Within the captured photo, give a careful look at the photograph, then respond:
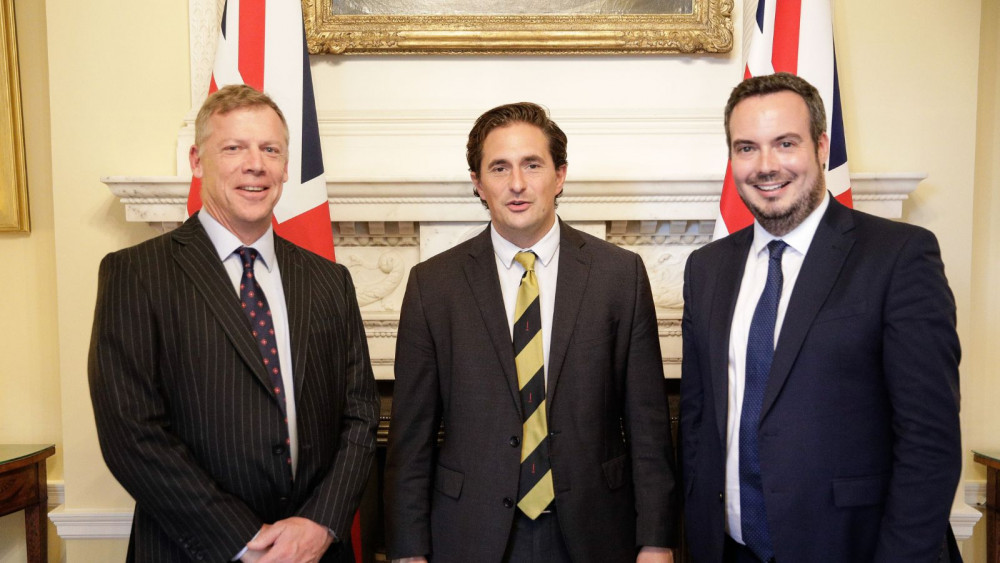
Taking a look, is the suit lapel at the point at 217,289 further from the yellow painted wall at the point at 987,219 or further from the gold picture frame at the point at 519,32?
the yellow painted wall at the point at 987,219

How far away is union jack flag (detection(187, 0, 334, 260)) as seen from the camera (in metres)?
2.51

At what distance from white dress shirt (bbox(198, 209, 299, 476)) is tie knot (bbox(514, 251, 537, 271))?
1.97 ft

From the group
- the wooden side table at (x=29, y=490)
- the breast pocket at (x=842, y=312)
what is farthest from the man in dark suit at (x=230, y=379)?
the wooden side table at (x=29, y=490)

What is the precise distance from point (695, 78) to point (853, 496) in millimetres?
1853

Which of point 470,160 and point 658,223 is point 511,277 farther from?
point 658,223

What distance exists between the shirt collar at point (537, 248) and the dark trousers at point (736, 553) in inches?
32.3

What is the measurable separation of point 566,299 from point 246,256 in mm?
786

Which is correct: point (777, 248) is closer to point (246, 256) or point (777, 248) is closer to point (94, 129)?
point (246, 256)

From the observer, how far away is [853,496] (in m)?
1.54

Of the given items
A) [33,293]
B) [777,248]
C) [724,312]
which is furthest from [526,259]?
[33,293]

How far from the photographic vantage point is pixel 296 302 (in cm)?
175

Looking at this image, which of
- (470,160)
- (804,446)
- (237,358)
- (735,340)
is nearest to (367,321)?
(470,160)

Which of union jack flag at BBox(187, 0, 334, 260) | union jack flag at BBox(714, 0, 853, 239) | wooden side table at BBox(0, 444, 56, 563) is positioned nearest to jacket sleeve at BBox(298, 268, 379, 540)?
union jack flag at BBox(187, 0, 334, 260)

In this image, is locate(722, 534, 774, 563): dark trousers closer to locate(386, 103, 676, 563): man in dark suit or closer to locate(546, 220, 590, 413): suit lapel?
locate(386, 103, 676, 563): man in dark suit
